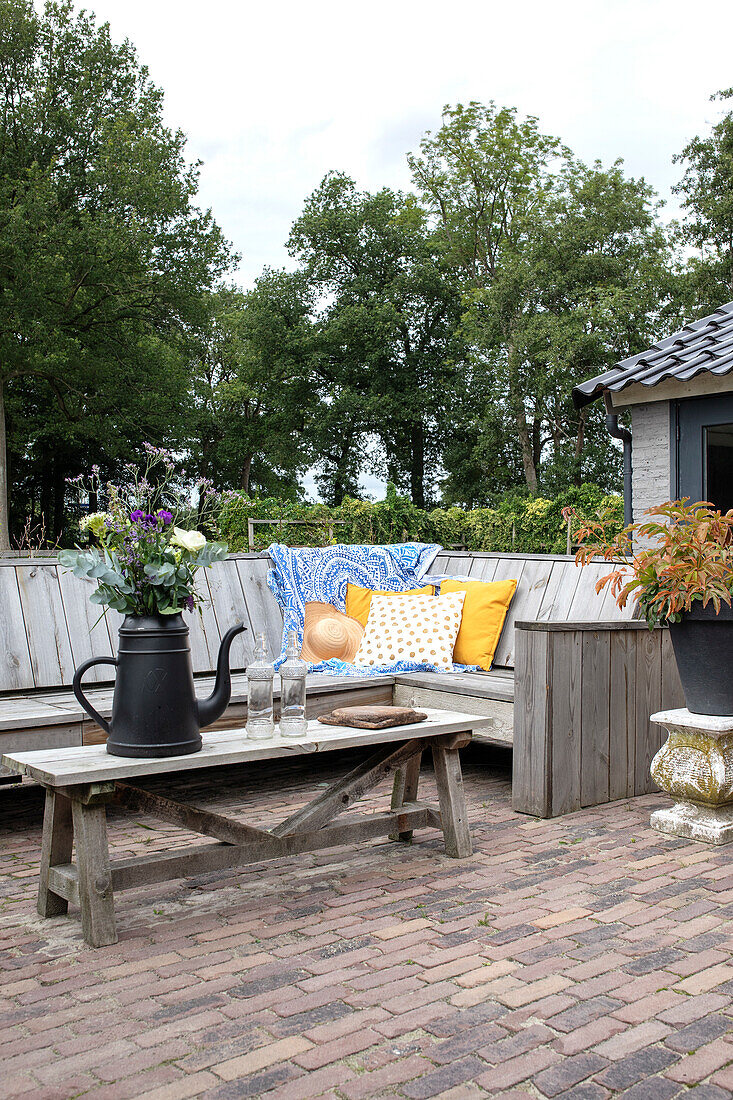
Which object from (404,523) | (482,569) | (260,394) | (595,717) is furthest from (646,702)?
(260,394)

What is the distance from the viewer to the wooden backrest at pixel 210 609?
420 cm

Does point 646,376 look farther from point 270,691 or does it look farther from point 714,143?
point 714,143

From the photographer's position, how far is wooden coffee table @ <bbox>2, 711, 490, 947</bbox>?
2.47m

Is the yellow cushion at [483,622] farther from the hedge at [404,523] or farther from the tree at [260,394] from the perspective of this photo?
the tree at [260,394]

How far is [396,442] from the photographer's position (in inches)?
1046

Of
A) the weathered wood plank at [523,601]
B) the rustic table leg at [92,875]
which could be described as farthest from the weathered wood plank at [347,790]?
the weathered wood plank at [523,601]

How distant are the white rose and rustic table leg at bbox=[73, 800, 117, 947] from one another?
2.47 ft

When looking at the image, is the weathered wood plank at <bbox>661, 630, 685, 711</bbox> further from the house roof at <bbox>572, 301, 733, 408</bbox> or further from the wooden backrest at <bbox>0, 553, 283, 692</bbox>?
the wooden backrest at <bbox>0, 553, 283, 692</bbox>

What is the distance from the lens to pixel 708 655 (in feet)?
11.5

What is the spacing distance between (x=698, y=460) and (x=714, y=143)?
18.1 metres

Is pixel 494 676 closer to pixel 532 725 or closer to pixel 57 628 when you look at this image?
pixel 532 725

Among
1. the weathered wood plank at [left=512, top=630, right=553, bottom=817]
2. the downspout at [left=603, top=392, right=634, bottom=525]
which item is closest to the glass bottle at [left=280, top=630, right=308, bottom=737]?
the weathered wood plank at [left=512, top=630, right=553, bottom=817]

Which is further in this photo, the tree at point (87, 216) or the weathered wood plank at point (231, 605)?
the tree at point (87, 216)

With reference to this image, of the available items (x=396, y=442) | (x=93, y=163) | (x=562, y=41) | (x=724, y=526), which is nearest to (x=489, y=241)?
(x=396, y=442)
